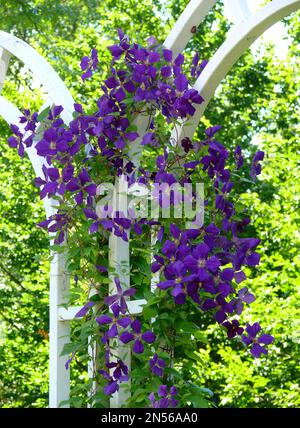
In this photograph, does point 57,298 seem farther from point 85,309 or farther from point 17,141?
point 17,141

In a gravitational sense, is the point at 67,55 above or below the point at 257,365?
above

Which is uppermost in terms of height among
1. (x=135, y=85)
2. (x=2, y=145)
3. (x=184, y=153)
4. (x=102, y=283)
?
(x=2, y=145)

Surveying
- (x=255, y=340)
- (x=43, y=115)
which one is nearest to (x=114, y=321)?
(x=255, y=340)

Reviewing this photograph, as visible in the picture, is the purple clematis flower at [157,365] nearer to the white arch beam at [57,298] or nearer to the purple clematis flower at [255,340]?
the purple clematis flower at [255,340]

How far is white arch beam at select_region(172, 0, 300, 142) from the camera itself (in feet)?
6.95

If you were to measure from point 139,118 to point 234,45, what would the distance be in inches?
16.6

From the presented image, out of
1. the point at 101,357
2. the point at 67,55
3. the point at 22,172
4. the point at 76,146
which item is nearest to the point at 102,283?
the point at 101,357

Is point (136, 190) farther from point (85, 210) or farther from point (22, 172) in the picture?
point (22, 172)

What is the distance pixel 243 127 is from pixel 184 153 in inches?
271

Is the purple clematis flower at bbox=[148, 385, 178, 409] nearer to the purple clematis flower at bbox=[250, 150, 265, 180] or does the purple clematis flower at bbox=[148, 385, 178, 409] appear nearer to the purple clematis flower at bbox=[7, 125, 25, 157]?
the purple clematis flower at bbox=[250, 150, 265, 180]

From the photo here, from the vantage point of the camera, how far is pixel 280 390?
Result: 721 cm

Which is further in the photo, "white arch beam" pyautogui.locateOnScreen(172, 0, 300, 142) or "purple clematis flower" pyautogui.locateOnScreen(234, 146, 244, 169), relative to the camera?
"purple clematis flower" pyautogui.locateOnScreen(234, 146, 244, 169)

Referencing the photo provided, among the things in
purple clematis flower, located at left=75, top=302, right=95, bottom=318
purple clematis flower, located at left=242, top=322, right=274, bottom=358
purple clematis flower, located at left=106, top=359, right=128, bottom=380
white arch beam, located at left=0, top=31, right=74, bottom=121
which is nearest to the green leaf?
white arch beam, located at left=0, top=31, right=74, bottom=121

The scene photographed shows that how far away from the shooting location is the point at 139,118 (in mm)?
2545
